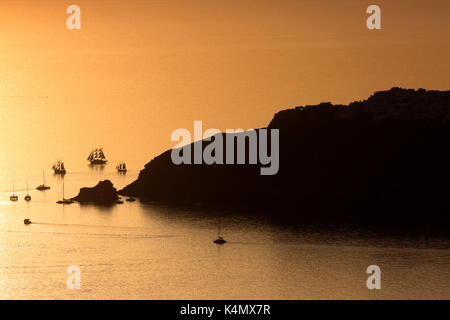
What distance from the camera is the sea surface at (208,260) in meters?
110

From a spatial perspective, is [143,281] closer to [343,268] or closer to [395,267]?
[343,268]

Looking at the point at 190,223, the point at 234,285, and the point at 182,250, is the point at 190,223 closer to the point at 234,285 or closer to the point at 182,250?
the point at 182,250

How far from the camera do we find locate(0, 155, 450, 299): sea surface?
110 meters

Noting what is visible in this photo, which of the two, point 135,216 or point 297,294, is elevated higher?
point 135,216

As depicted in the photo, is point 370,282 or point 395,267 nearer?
point 370,282

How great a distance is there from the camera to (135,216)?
193750 millimetres

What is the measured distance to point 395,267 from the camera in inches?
4990

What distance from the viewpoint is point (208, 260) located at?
13362cm

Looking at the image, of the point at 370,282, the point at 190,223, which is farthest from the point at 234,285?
the point at 190,223
